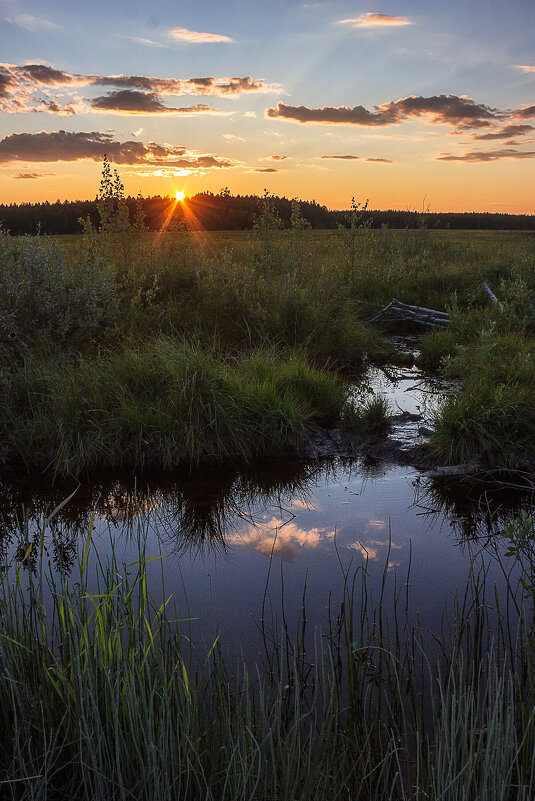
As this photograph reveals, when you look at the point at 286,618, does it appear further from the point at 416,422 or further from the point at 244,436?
the point at 416,422

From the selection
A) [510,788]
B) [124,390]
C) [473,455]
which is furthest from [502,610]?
[124,390]

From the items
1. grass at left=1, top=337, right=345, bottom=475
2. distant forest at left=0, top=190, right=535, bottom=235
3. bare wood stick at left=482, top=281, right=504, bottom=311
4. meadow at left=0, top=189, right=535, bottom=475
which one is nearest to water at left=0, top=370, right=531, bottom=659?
grass at left=1, top=337, right=345, bottom=475

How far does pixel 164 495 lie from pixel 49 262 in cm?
435

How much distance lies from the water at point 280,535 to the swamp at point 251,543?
0.07ft

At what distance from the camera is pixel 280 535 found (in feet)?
16.1

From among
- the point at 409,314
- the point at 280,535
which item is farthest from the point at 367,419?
the point at 409,314

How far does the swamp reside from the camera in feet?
7.63

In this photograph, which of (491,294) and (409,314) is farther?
(409,314)

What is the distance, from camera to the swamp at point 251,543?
91.6 inches

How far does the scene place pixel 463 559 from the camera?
14.7 ft

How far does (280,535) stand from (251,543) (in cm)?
24

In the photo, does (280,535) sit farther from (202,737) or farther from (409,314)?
(409,314)

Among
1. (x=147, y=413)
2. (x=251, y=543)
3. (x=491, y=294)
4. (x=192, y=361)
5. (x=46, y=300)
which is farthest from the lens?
(x=491, y=294)

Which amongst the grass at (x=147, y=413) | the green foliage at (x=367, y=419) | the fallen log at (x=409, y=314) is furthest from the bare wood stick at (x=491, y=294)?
the grass at (x=147, y=413)
